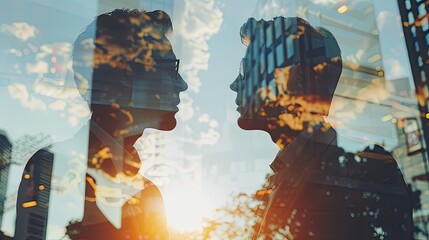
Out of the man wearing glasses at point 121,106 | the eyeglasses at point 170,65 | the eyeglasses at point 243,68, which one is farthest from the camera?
the eyeglasses at point 243,68

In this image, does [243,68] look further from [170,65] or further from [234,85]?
[170,65]

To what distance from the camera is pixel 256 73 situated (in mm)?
2148

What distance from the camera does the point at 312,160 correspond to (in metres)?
1.75

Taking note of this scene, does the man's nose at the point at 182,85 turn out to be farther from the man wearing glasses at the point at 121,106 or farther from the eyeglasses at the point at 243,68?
the eyeglasses at the point at 243,68

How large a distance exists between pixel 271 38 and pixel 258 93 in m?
0.35

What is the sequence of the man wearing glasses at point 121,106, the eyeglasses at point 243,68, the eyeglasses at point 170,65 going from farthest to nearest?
the eyeglasses at point 243,68 < the eyeglasses at point 170,65 < the man wearing glasses at point 121,106

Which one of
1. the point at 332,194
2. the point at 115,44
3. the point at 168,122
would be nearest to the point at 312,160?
the point at 332,194

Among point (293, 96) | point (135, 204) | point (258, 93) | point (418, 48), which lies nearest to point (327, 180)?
point (293, 96)

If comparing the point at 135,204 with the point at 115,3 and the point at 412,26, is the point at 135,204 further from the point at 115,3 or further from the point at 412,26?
the point at 412,26

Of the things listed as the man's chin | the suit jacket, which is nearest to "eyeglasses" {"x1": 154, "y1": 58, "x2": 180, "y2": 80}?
the man's chin

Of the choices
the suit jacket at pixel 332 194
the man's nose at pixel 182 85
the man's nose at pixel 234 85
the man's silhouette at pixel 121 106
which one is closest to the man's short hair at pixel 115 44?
the man's silhouette at pixel 121 106

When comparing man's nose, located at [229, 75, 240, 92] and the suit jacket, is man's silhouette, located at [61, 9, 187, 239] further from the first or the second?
the suit jacket

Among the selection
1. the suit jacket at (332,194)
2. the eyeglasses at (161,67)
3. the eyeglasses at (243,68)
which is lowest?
the suit jacket at (332,194)

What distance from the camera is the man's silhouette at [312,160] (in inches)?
62.0
